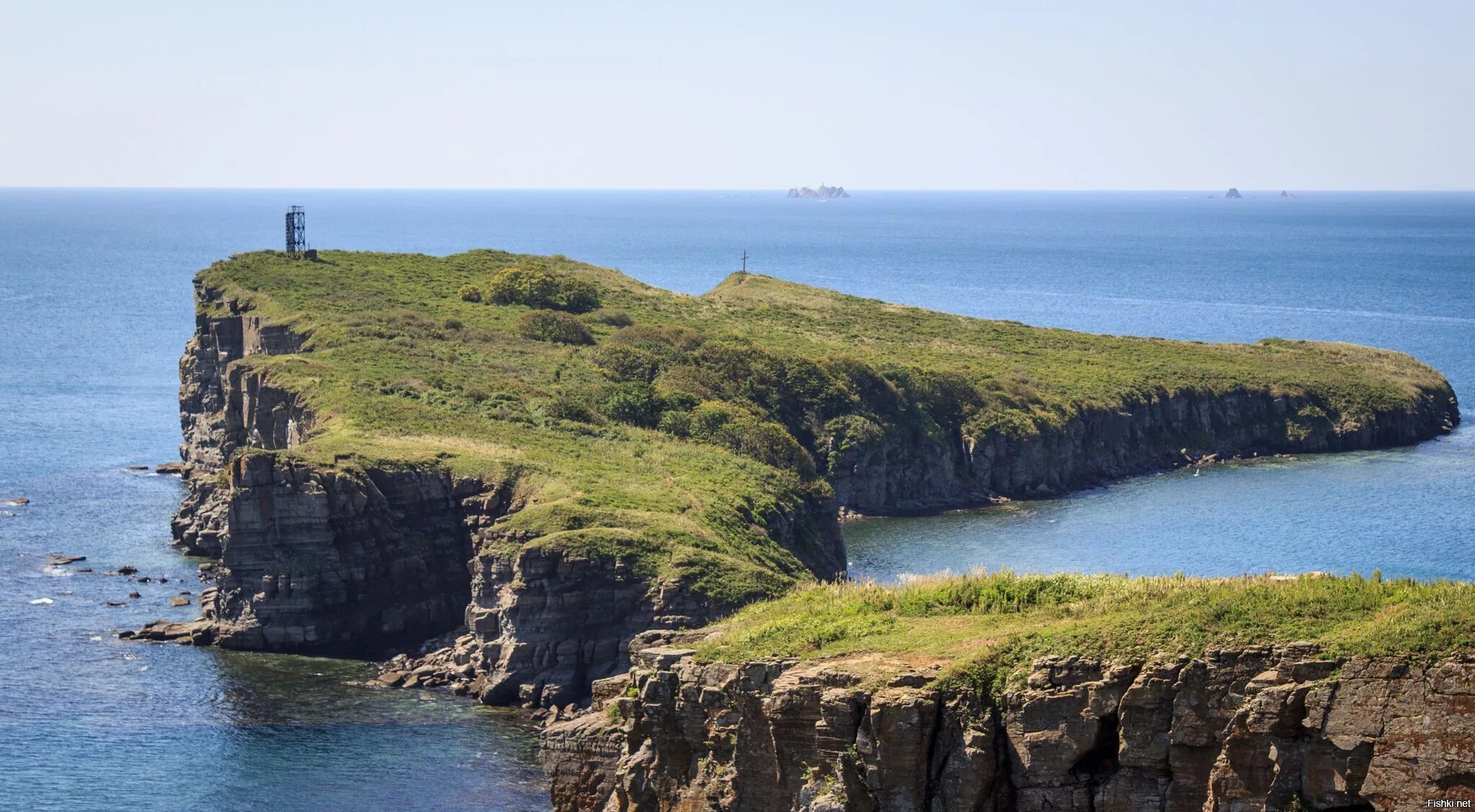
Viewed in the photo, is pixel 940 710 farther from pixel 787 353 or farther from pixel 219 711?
pixel 787 353

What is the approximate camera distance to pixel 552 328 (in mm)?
122188

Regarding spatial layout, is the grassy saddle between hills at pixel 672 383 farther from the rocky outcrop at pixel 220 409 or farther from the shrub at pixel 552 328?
the rocky outcrop at pixel 220 409

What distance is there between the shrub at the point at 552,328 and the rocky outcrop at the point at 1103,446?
22081mm

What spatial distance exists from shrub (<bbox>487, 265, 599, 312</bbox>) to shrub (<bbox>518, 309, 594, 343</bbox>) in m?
7.71

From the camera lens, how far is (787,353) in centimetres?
11988

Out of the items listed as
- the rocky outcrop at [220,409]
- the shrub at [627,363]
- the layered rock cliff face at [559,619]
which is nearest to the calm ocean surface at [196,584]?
the layered rock cliff face at [559,619]

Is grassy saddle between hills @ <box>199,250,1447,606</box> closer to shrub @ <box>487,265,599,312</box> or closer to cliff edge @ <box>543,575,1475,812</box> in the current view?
shrub @ <box>487,265,599,312</box>

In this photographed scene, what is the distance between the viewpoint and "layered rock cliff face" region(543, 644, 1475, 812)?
90.6ft

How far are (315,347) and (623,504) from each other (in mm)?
38856

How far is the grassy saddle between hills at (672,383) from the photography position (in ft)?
260

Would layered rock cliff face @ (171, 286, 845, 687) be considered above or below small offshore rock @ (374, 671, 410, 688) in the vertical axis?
above

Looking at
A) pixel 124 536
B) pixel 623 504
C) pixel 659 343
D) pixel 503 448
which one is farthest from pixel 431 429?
pixel 659 343

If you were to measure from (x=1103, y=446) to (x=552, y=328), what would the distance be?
40900mm

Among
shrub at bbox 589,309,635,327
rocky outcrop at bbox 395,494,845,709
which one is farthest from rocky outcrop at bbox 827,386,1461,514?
rocky outcrop at bbox 395,494,845,709
